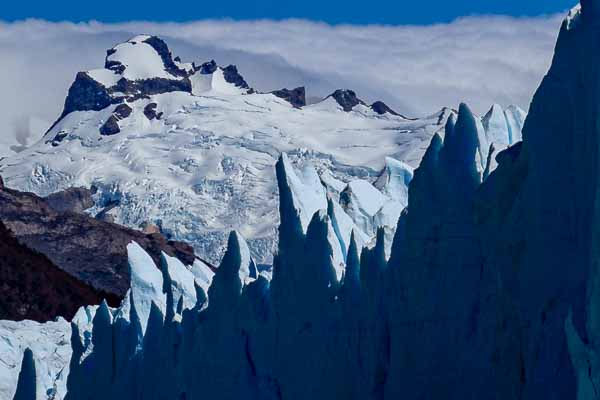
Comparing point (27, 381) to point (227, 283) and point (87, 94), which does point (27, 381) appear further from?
point (87, 94)

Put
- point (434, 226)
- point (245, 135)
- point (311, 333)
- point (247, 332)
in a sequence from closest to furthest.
Answer: point (434, 226) < point (311, 333) < point (247, 332) < point (245, 135)

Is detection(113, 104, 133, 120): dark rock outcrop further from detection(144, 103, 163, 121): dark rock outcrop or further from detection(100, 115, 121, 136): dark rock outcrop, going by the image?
detection(144, 103, 163, 121): dark rock outcrop

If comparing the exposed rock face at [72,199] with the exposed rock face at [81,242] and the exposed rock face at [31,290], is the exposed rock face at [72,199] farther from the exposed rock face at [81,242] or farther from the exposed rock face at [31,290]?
the exposed rock face at [31,290]

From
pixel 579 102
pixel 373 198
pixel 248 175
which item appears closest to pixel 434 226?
pixel 579 102

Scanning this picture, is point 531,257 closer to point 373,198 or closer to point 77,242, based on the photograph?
point 373,198

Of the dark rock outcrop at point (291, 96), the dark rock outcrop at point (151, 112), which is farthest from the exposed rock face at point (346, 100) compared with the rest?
the dark rock outcrop at point (151, 112)

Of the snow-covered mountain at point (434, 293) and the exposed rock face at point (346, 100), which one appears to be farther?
the exposed rock face at point (346, 100)
